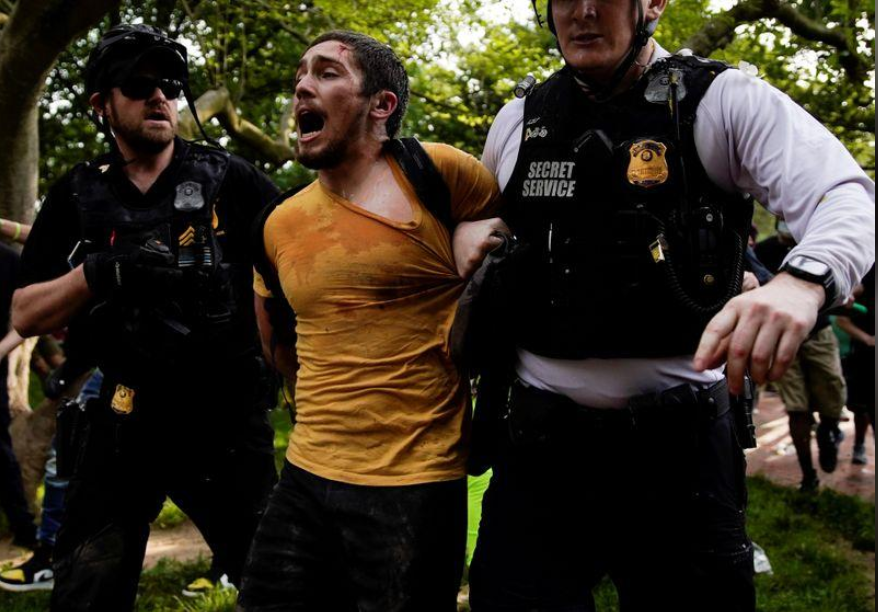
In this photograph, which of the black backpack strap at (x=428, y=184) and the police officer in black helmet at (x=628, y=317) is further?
the black backpack strap at (x=428, y=184)

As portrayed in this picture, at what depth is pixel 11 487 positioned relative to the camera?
5.66 meters

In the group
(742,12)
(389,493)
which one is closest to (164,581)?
(389,493)

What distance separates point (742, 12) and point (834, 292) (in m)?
4.66

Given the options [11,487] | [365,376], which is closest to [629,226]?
[365,376]

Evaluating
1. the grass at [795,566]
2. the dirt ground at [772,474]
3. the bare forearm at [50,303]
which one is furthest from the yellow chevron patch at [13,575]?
the bare forearm at [50,303]

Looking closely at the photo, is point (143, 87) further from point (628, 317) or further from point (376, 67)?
point (628, 317)

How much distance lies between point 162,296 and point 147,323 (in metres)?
0.11

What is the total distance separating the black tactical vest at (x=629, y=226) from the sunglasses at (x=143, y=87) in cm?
160

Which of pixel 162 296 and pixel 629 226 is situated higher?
pixel 629 226

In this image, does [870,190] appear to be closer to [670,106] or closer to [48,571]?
[670,106]

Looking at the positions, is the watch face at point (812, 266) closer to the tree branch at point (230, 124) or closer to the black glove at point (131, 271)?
the black glove at point (131, 271)

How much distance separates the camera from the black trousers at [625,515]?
222cm

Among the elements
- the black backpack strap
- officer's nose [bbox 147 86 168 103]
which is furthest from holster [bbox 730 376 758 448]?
officer's nose [bbox 147 86 168 103]

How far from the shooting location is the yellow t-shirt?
2.45m
